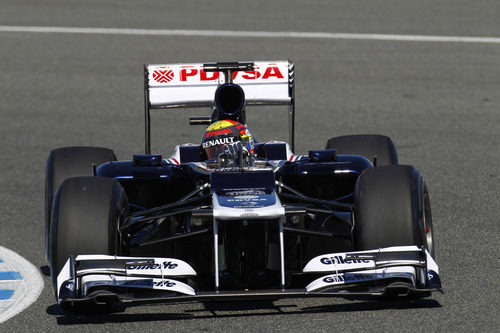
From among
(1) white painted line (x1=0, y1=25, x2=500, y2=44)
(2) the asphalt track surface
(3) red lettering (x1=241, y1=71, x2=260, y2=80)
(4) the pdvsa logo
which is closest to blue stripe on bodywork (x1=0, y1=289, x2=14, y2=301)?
(2) the asphalt track surface

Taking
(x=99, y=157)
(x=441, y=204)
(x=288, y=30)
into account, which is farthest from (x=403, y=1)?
(x=99, y=157)

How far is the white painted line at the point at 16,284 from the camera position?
267 inches

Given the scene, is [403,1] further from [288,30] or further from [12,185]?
[12,185]

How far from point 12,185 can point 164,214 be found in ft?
13.0

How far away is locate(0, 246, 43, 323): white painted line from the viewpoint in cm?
678

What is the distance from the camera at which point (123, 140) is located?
39.9 ft

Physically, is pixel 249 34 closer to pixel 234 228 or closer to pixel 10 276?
pixel 10 276

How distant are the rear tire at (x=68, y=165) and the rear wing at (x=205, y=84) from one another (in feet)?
3.31

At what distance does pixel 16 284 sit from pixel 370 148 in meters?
2.84

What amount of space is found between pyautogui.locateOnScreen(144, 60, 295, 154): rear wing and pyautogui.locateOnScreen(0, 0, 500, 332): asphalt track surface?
54.9 inches

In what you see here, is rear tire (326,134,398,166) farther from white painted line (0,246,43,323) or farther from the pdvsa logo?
white painted line (0,246,43,323)

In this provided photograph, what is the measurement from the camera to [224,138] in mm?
7824

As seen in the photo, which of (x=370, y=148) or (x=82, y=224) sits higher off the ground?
(x=370, y=148)

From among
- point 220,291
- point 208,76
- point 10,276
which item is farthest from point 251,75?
point 220,291
